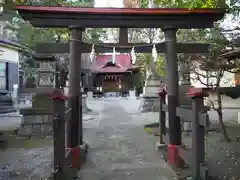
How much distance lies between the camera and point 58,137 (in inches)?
189

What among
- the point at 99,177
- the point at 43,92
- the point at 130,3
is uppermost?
the point at 130,3

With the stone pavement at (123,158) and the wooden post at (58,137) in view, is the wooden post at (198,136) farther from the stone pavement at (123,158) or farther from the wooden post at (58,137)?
the wooden post at (58,137)

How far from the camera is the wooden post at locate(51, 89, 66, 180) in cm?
473

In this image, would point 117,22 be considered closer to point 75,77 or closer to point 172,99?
point 75,77

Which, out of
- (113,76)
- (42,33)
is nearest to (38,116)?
(42,33)

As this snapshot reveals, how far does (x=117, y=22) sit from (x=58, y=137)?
3151 millimetres

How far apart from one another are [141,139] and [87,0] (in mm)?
11936

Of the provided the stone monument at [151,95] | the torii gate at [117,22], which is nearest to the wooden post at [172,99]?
the torii gate at [117,22]

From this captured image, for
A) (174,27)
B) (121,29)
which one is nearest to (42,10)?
(121,29)

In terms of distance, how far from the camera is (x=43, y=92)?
10062 mm

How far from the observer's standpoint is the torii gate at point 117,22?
6137 millimetres

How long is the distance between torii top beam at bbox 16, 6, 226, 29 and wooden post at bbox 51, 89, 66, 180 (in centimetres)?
225

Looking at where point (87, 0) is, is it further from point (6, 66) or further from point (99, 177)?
point (99, 177)

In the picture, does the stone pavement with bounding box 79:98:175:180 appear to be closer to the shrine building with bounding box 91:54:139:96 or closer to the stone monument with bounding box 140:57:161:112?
the stone monument with bounding box 140:57:161:112
